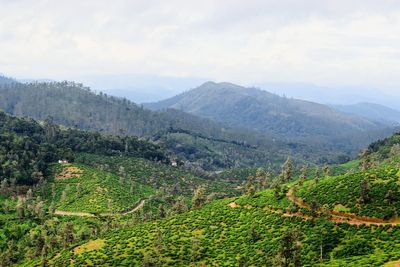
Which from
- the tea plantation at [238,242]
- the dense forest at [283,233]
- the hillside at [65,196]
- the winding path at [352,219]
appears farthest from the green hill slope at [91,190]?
the winding path at [352,219]

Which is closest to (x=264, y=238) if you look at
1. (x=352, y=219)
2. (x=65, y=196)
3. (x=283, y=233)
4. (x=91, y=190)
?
(x=283, y=233)

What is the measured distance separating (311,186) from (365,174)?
9.55m

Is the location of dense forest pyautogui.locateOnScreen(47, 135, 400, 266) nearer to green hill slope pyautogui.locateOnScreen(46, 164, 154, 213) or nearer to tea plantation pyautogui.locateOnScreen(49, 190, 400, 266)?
tea plantation pyautogui.locateOnScreen(49, 190, 400, 266)

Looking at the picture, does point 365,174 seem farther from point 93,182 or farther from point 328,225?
point 93,182

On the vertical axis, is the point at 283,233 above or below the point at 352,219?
below

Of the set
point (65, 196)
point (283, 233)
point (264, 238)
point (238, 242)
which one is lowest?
point (65, 196)

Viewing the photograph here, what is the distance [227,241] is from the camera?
236ft

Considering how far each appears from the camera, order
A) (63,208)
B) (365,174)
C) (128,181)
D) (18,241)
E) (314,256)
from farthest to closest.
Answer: (128,181) → (63,208) → (18,241) → (365,174) → (314,256)

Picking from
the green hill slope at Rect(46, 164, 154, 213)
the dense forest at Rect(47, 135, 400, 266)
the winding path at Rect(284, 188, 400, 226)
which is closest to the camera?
the dense forest at Rect(47, 135, 400, 266)

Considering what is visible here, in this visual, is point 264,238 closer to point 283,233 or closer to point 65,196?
point 283,233

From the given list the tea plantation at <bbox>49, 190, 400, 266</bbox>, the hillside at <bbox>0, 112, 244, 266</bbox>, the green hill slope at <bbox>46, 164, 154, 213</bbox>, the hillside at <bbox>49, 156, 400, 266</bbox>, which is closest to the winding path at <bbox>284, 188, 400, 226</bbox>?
the hillside at <bbox>49, 156, 400, 266</bbox>

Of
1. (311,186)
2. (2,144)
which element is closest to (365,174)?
(311,186)

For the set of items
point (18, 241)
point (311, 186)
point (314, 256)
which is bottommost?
point (18, 241)

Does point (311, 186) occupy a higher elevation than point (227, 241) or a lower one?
higher
